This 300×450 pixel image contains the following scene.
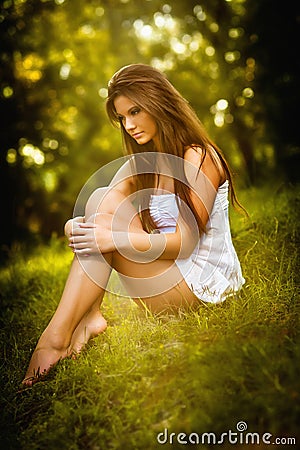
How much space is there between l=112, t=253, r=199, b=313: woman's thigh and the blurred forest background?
2.21 meters

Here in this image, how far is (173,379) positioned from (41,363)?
732mm

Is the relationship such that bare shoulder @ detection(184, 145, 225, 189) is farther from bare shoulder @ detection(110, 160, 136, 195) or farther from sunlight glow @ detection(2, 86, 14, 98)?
sunlight glow @ detection(2, 86, 14, 98)

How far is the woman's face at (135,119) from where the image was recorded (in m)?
2.86

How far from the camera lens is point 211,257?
275 cm

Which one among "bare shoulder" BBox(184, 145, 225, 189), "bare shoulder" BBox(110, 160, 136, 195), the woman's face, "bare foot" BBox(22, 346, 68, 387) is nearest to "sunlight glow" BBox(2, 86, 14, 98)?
"bare shoulder" BBox(110, 160, 136, 195)

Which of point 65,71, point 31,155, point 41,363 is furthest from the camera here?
point 65,71

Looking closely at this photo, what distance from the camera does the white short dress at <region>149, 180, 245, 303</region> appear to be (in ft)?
8.79

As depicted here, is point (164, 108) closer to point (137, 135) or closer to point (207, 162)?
point (137, 135)

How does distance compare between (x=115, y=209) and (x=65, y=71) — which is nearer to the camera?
(x=115, y=209)

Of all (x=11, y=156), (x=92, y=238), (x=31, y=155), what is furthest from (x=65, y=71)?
(x=92, y=238)

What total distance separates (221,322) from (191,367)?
442mm

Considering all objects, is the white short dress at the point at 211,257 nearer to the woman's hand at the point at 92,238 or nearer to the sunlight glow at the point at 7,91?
the woman's hand at the point at 92,238

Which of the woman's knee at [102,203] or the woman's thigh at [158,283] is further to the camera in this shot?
the woman's knee at [102,203]

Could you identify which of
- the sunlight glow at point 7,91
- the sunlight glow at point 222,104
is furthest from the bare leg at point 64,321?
the sunlight glow at point 222,104
